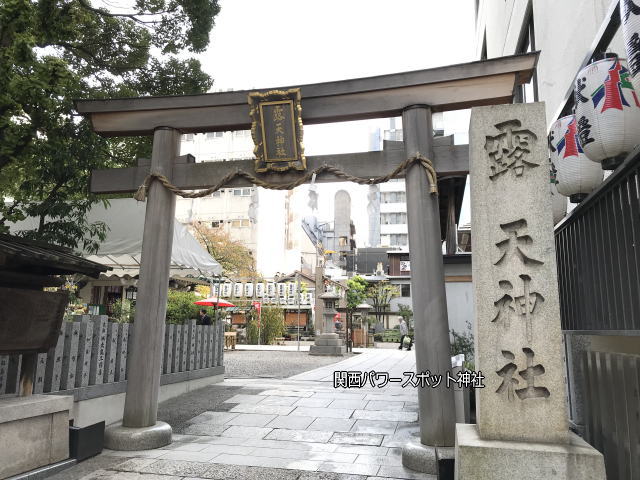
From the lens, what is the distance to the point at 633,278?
372 cm

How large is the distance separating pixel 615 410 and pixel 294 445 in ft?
13.8

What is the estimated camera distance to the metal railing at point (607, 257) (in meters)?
3.67

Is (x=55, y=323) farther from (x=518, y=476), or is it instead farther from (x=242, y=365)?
(x=242, y=365)

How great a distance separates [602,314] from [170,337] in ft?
26.5

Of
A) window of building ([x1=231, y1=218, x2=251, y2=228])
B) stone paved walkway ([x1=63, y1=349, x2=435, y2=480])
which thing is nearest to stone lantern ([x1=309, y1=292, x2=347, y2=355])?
stone paved walkway ([x1=63, y1=349, x2=435, y2=480])

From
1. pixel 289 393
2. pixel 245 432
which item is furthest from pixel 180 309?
pixel 245 432

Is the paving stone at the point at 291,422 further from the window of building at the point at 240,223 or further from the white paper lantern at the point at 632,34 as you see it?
the window of building at the point at 240,223

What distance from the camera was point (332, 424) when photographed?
7.83 m

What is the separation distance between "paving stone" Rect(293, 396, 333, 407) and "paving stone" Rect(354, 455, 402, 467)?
3.31 m

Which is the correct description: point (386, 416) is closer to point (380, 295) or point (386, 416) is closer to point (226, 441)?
point (226, 441)

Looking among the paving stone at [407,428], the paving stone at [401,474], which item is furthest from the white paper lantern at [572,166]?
the paving stone at [407,428]

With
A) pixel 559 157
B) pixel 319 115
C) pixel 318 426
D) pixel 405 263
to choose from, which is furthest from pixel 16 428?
pixel 405 263

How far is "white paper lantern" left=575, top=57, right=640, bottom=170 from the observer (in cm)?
396

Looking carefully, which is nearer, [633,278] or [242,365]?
[633,278]
